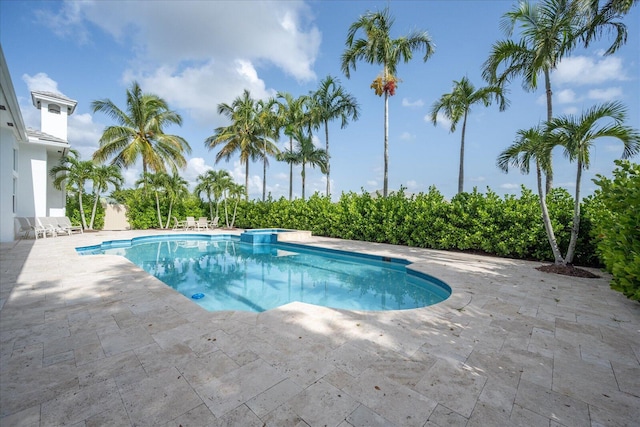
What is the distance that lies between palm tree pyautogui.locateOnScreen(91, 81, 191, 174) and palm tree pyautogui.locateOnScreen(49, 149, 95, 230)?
3.32 metres

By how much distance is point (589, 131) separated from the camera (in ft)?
18.8

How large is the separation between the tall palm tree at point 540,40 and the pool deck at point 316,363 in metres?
5.67

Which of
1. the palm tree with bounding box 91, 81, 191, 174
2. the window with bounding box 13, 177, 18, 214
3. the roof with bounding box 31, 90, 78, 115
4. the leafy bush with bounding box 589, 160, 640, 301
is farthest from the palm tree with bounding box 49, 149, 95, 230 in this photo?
the leafy bush with bounding box 589, 160, 640, 301

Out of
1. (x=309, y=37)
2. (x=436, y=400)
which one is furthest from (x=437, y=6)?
(x=436, y=400)

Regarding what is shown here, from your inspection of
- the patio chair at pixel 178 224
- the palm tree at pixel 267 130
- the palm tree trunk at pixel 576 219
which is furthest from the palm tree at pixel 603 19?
the patio chair at pixel 178 224

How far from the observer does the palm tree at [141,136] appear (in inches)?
679

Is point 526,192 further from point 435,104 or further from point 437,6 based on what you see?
point 435,104

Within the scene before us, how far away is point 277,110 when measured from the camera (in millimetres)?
20656

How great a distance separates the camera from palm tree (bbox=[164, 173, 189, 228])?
17.9 meters

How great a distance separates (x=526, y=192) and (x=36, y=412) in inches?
425

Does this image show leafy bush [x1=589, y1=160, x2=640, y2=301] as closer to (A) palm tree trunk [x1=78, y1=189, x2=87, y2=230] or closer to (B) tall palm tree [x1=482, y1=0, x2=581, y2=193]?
(B) tall palm tree [x1=482, y1=0, x2=581, y2=193]

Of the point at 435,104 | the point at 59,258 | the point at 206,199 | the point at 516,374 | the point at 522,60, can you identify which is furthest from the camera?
the point at 206,199

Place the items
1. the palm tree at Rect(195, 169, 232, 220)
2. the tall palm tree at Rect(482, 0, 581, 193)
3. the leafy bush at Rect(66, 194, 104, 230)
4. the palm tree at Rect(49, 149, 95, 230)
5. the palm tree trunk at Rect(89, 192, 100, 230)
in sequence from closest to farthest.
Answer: the tall palm tree at Rect(482, 0, 581, 193) → the palm tree at Rect(49, 149, 95, 230) → the palm tree trunk at Rect(89, 192, 100, 230) → the leafy bush at Rect(66, 194, 104, 230) → the palm tree at Rect(195, 169, 232, 220)

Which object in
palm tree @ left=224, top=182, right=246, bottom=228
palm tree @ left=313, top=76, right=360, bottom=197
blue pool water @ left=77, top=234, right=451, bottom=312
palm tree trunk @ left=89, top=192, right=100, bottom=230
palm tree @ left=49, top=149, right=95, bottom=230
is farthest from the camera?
palm tree @ left=224, top=182, right=246, bottom=228
